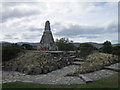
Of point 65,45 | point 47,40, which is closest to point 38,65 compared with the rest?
point 47,40

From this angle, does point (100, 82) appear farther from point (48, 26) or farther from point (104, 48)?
point (48, 26)

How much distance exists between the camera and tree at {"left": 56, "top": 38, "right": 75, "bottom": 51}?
98.2ft

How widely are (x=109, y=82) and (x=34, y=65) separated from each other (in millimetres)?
6409

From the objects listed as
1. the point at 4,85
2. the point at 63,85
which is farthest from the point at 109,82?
the point at 4,85

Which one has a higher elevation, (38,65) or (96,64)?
(96,64)

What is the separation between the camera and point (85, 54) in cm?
1717

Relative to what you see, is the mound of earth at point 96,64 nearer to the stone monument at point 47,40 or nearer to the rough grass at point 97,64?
the rough grass at point 97,64

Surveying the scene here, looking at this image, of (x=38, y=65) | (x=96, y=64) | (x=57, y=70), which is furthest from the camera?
(x=38, y=65)

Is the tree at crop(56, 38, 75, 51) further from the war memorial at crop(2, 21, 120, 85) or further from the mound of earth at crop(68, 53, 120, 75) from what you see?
the mound of earth at crop(68, 53, 120, 75)

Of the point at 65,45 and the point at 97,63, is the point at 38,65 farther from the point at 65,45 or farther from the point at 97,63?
the point at 65,45

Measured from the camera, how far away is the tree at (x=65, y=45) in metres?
29.9

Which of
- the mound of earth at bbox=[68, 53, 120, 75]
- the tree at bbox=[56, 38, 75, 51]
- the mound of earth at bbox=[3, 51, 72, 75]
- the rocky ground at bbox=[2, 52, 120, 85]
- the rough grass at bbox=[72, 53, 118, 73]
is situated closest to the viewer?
the rocky ground at bbox=[2, 52, 120, 85]

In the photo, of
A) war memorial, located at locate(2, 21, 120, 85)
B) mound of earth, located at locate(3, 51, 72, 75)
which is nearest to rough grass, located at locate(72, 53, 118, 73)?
war memorial, located at locate(2, 21, 120, 85)

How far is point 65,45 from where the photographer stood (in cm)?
3081
